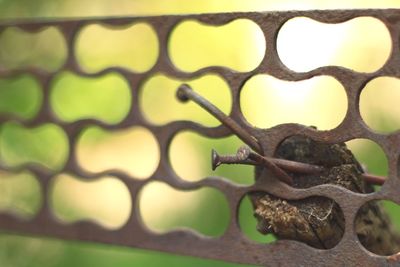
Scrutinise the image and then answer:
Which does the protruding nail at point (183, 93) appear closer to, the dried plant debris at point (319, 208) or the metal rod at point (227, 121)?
the metal rod at point (227, 121)

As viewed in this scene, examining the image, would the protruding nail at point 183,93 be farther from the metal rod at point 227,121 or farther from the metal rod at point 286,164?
the metal rod at point 286,164

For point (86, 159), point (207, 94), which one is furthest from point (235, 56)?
point (86, 159)

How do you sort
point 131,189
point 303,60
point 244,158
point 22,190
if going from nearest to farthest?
point 244,158 → point 131,189 → point 22,190 → point 303,60

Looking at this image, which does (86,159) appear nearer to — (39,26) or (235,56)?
(235,56)

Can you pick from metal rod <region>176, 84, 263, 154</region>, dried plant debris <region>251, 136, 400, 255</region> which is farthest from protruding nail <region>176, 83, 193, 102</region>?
dried plant debris <region>251, 136, 400, 255</region>

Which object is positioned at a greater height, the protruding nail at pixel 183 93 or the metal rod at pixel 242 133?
the protruding nail at pixel 183 93

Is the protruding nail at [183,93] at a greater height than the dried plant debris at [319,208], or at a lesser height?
greater

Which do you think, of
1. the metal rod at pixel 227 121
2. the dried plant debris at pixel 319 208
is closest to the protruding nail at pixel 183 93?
the metal rod at pixel 227 121
